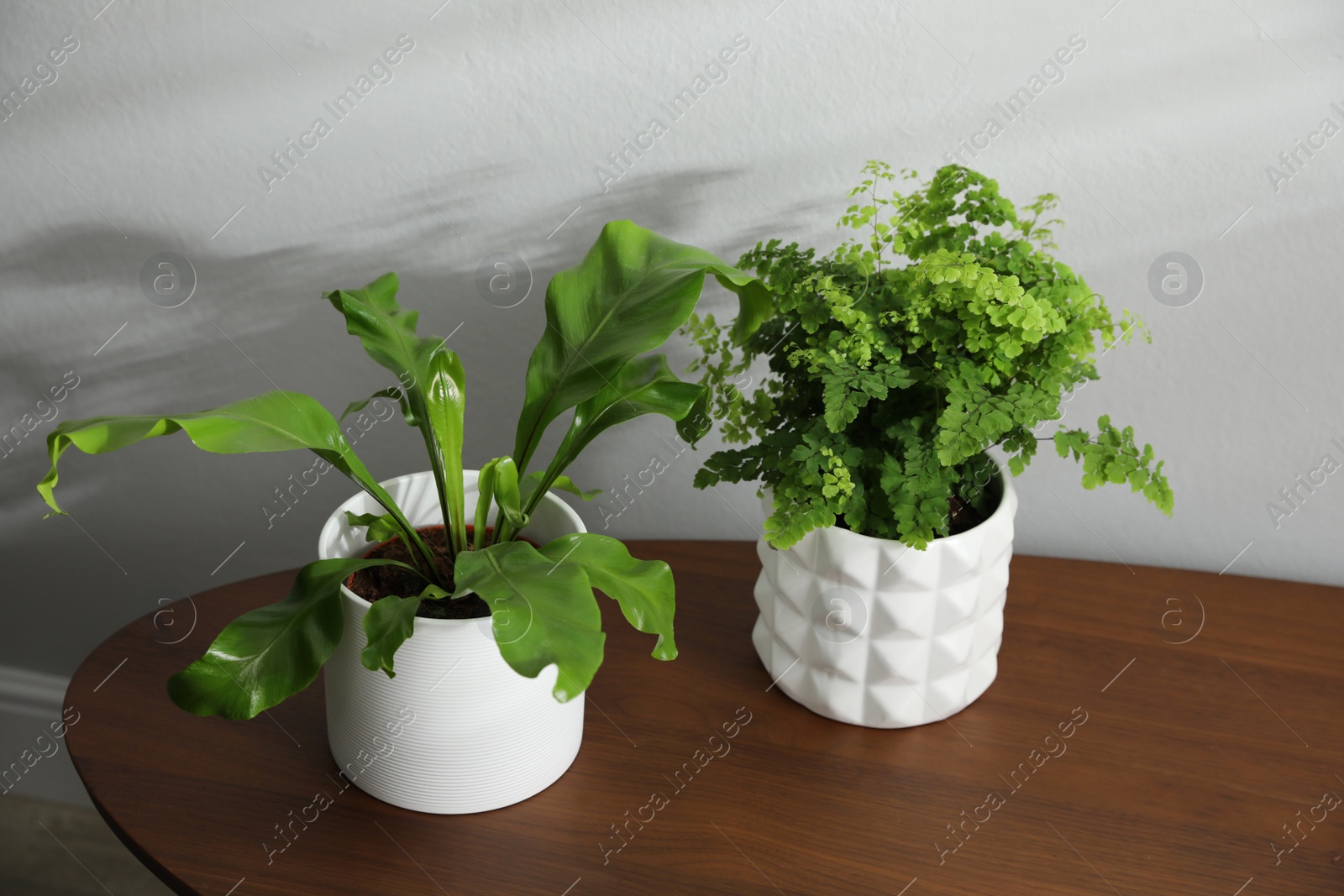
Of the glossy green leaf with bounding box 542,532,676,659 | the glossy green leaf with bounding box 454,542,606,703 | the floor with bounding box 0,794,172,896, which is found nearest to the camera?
the glossy green leaf with bounding box 454,542,606,703

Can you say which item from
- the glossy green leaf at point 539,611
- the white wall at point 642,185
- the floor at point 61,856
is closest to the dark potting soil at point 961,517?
the white wall at point 642,185

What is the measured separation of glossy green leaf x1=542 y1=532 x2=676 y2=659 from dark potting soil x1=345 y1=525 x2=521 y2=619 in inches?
3.7

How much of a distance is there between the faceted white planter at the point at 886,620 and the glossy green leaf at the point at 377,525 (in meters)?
0.37

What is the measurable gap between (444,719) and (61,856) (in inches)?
57.0

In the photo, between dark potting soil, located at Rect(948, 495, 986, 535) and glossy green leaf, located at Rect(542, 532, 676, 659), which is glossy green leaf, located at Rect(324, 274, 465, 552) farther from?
dark potting soil, located at Rect(948, 495, 986, 535)

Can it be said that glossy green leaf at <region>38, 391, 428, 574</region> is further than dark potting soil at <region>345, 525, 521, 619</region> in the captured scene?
No

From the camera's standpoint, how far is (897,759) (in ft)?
3.33

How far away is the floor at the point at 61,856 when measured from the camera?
181 centimetres

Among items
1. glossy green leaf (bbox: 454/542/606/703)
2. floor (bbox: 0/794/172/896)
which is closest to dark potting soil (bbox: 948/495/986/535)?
glossy green leaf (bbox: 454/542/606/703)

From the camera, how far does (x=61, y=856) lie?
1854 mm

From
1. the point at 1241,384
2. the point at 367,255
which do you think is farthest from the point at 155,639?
the point at 1241,384

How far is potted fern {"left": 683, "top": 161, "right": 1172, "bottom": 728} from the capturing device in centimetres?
89

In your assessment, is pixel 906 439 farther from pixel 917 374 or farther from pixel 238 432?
pixel 238 432

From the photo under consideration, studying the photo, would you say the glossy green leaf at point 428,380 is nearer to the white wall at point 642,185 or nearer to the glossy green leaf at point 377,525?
the glossy green leaf at point 377,525
